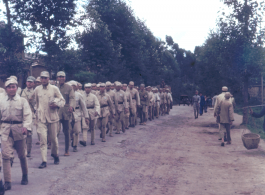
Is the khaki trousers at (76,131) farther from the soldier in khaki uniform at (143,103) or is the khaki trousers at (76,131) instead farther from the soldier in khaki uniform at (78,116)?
the soldier in khaki uniform at (143,103)

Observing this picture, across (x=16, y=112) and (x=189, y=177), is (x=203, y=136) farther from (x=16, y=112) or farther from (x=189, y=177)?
(x=16, y=112)

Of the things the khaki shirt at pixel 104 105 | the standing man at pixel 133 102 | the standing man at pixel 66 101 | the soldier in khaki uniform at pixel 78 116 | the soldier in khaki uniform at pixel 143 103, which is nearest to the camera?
the standing man at pixel 66 101

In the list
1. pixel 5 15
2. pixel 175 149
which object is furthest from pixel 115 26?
pixel 175 149

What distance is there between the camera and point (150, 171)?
9.02 m

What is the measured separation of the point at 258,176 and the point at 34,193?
5233mm

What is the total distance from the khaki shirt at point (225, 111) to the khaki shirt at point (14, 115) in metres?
8.67

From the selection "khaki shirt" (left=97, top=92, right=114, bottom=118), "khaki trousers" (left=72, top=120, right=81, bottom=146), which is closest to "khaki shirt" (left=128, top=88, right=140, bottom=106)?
"khaki shirt" (left=97, top=92, right=114, bottom=118)

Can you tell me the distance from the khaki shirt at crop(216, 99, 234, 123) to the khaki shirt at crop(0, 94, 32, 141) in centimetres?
867

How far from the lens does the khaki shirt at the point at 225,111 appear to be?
13680mm

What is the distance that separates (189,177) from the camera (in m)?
8.42

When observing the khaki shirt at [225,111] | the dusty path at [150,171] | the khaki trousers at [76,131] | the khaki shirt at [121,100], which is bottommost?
the dusty path at [150,171]

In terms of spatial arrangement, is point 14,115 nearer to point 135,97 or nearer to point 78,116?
point 78,116

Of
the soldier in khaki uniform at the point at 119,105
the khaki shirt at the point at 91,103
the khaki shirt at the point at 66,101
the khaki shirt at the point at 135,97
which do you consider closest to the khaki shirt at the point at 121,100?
the soldier in khaki uniform at the point at 119,105

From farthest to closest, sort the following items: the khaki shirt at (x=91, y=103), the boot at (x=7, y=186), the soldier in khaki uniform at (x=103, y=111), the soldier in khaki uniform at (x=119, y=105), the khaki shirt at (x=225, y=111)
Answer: the soldier in khaki uniform at (x=119, y=105) → the soldier in khaki uniform at (x=103, y=111) → the khaki shirt at (x=225, y=111) → the khaki shirt at (x=91, y=103) → the boot at (x=7, y=186)
